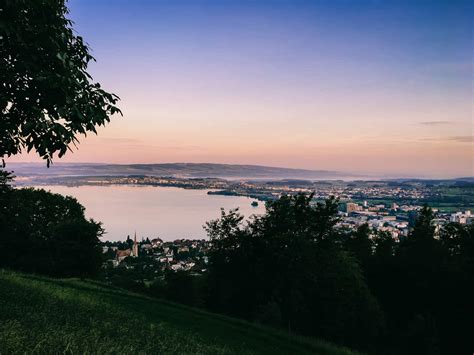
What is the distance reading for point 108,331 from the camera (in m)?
8.67

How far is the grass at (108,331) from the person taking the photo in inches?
233

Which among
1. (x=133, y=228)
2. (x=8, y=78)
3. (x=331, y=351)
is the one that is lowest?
(x=133, y=228)

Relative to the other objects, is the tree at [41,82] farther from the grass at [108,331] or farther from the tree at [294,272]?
the tree at [294,272]

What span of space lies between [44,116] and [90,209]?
17249 cm

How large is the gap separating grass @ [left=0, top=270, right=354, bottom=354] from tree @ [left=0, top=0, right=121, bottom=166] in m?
3.41

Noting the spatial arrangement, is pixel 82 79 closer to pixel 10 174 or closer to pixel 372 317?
pixel 372 317

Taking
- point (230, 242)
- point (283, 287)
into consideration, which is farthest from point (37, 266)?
point (283, 287)

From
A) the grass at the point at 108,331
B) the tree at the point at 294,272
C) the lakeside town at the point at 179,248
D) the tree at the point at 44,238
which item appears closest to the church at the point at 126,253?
the lakeside town at the point at 179,248

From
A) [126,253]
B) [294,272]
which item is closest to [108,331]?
[294,272]

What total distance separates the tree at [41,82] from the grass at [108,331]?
3414 millimetres

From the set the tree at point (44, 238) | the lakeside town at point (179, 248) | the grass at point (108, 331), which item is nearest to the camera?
the grass at point (108, 331)

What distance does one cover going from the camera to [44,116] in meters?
6.57

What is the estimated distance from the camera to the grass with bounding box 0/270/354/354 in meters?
5.91

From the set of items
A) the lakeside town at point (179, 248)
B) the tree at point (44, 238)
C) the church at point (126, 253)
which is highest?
the tree at point (44, 238)
